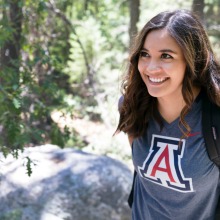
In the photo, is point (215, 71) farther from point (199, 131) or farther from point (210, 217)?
point (210, 217)

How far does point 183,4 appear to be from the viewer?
11289 mm

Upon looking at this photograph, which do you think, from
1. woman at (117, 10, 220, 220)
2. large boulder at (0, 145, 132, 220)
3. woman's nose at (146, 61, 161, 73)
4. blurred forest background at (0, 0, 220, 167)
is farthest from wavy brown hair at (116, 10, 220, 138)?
blurred forest background at (0, 0, 220, 167)

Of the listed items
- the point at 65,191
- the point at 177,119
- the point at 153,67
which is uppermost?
the point at 153,67

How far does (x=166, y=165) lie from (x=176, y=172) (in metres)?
0.05

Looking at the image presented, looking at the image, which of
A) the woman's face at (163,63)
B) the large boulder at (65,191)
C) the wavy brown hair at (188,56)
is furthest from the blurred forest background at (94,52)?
the woman's face at (163,63)

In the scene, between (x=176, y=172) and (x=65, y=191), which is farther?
(x=65, y=191)

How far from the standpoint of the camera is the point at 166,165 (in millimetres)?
1719

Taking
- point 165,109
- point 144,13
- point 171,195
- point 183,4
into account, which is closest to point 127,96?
point 165,109

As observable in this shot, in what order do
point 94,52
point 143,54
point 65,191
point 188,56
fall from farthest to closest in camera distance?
point 94,52 → point 65,191 → point 143,54 → point 188,56

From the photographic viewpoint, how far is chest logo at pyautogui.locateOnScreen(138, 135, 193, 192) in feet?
5.53

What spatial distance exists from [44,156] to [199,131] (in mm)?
2588

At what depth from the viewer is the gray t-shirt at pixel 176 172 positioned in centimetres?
166

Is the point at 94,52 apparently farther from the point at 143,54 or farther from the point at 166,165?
the point at 166,165

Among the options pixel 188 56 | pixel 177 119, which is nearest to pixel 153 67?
pixel 188 56
